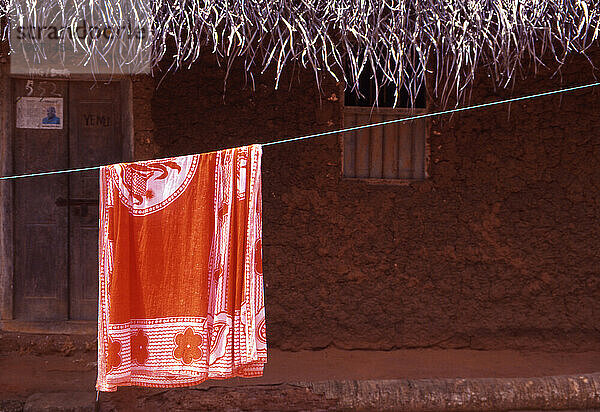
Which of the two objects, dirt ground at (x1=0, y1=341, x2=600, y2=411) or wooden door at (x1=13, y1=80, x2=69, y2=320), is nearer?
dirt ground at (x1=0, y1=341, x2=600, y2=411)

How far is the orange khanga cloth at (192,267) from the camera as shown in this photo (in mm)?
2893

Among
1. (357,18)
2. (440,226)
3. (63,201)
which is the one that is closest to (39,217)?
(63,201)

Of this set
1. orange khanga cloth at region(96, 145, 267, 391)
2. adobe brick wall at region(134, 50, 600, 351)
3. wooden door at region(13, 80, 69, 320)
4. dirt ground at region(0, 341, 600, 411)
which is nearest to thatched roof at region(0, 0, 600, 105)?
orange khanga cloth at region(96, 145, 267, 391)

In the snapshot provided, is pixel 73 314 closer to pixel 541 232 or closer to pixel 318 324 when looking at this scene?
pixel 318 324

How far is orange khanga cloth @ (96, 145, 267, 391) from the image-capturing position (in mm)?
2893

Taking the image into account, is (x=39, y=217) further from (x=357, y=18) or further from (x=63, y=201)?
(x=357, y=18)

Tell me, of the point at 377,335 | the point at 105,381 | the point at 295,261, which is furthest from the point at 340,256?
the point at 105,381

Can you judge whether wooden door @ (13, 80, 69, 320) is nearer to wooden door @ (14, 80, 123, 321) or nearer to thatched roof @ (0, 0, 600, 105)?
wooden door @ (14, 80, 123, 321)

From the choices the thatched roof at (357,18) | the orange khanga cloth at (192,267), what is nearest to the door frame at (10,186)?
the thatched roof at (357,18)

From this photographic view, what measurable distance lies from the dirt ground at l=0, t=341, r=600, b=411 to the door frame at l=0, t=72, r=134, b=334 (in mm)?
155

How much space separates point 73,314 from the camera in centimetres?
457

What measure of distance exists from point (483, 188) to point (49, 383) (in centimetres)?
308

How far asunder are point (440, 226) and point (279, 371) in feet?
4.85

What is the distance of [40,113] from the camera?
4.44 metres
